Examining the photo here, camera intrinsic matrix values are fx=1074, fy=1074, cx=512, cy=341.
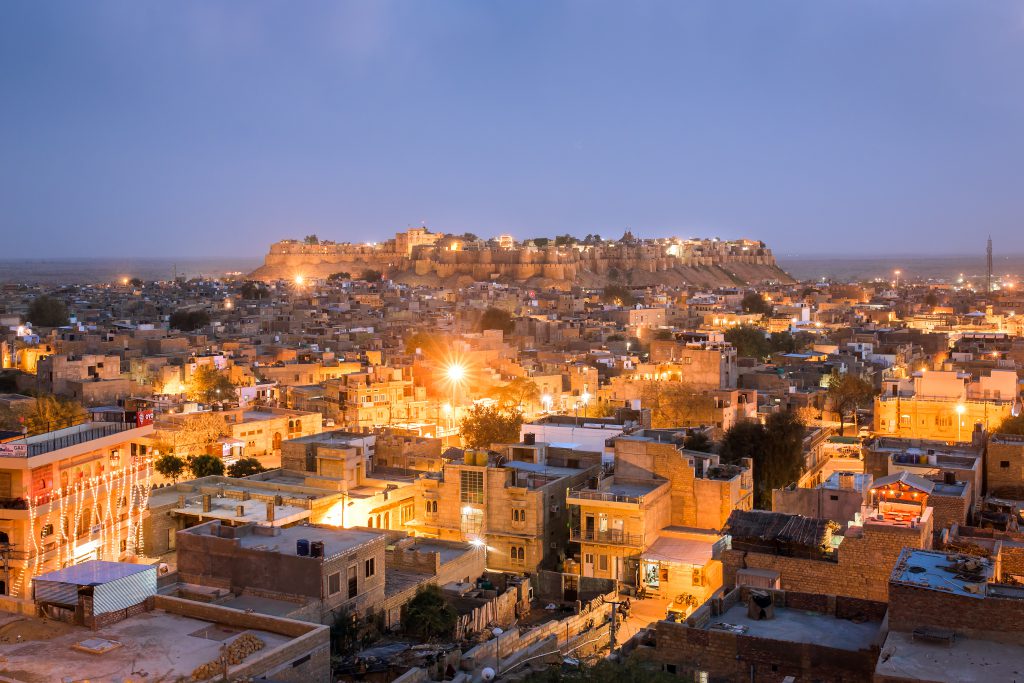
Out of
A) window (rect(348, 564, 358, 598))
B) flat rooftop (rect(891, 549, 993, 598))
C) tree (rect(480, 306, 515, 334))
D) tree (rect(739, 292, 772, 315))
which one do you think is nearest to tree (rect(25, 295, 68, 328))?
tree (rect(480, 306, 515, 334))

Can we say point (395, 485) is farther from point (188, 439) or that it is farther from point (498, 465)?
point (188, 439)

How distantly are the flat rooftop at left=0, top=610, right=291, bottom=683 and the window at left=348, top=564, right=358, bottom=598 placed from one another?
2233 millimetres

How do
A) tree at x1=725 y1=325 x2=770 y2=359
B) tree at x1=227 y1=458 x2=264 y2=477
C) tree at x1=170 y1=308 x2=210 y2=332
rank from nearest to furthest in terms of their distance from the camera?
tree at x1=227 y1=458 x2=264 y2=477
tree at x1=725 y1=325 x2=770 y2=359
tree at x1=170 y1=308 x2=210 y2=332

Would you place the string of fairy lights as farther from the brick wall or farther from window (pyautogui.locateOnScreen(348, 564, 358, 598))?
the brick wall

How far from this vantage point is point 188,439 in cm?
2038

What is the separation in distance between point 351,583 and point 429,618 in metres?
1.05

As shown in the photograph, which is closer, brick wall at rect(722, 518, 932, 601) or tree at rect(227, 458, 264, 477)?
brick wall at rect(722, 518, 932, 601)

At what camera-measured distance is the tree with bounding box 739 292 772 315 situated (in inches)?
2377

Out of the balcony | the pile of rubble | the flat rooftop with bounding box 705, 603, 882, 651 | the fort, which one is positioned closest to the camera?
the pile of rubble

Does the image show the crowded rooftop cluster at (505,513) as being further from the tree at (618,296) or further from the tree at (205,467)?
the tree at (618,296)

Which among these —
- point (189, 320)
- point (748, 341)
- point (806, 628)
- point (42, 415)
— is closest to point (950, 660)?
point (806, 628)

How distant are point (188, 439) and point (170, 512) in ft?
17.6

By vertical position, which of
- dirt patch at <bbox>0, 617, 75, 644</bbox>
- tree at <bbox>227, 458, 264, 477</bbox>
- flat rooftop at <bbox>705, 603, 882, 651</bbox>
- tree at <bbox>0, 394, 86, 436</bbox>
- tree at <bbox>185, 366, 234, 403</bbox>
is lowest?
tree at <bbox>227, 458, 264, 477</bbox>

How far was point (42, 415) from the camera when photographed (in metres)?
21.0
